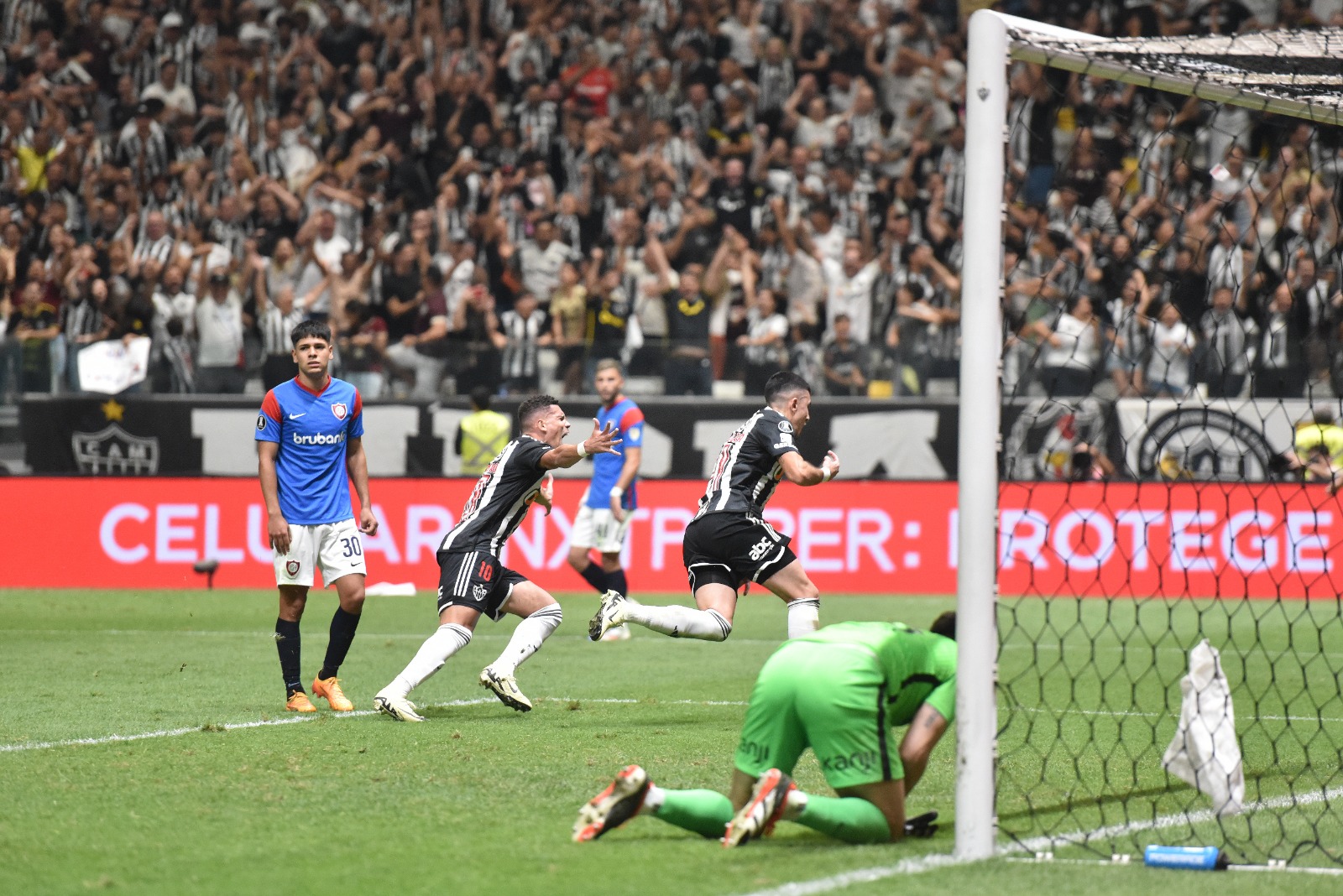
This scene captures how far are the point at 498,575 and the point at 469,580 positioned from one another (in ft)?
0.61

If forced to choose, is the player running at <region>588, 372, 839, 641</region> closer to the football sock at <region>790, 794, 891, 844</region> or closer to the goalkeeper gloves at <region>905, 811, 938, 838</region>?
the goalkeeper gloves at <region>905, 811, 938, 838</region>

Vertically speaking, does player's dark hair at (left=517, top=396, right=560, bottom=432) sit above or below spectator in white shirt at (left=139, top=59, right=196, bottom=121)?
below

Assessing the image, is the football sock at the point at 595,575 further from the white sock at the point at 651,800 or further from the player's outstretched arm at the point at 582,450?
the white sock at the point at 651,800

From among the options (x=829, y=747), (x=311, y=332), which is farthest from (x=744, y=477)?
(x=829, y=747)

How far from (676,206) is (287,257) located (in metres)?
4.82

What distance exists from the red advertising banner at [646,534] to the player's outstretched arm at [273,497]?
307 inches

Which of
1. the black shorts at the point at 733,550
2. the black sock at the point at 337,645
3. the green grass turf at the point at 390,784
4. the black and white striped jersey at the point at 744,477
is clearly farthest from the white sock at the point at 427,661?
the black and white striped jersey at the point at 744,477

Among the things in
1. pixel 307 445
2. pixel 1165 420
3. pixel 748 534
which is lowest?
pixel 748 534

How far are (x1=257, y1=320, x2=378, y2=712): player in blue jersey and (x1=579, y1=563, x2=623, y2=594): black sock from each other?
505 centimetres

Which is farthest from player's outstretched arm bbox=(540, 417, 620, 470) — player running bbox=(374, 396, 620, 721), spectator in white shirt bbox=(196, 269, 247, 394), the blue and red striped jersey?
spectator in white shirt bbox=(196, 269, 247, 394)

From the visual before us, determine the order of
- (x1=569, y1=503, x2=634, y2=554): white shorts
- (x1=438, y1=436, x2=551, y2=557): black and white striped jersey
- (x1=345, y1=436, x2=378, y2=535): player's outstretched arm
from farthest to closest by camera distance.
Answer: (x1=569, y1=503, x2=634, y2=554): white shorts < (x1=345, y1=436, x2=378, y2=535): player's outstretched arm < (x1=438, y1=436, x2=551, y2=557): black and white striped jersey

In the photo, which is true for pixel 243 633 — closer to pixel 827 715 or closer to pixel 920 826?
pixel 920 826

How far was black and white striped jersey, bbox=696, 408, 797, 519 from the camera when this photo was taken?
8922mm

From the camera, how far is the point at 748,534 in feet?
29.1
